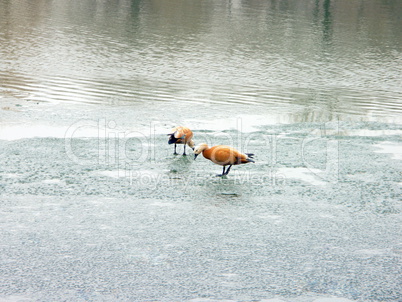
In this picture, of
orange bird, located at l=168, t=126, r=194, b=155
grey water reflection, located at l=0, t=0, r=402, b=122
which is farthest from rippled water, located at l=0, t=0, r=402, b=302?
orange bird, located at l=168, t=126, r=194, b=155

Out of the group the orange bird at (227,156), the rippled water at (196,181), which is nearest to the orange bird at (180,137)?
the rippled water at (196,181)

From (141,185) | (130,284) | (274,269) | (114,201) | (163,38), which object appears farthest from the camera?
(163,38)

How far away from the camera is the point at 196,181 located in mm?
6430

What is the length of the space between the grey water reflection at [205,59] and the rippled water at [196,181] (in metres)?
0.09

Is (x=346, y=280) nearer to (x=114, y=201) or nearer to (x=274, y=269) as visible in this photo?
(x=274, y=269)

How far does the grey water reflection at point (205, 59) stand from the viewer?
11211 mm

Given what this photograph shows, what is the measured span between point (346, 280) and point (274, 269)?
499 millimetres

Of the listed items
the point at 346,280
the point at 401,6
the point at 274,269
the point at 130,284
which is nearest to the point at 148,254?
the point at 130,284

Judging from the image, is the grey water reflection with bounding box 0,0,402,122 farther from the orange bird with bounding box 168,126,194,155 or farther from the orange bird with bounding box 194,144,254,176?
the orange bird with bounding box 194,144,254,176

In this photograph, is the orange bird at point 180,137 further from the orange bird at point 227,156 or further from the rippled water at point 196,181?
the orange bird at point 227,156

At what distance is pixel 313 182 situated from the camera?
6.48m

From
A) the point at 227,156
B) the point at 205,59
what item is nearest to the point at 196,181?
the point at 227,156

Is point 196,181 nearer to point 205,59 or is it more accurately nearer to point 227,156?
point 227,156

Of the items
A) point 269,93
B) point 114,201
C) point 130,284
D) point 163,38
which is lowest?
point 130,284
